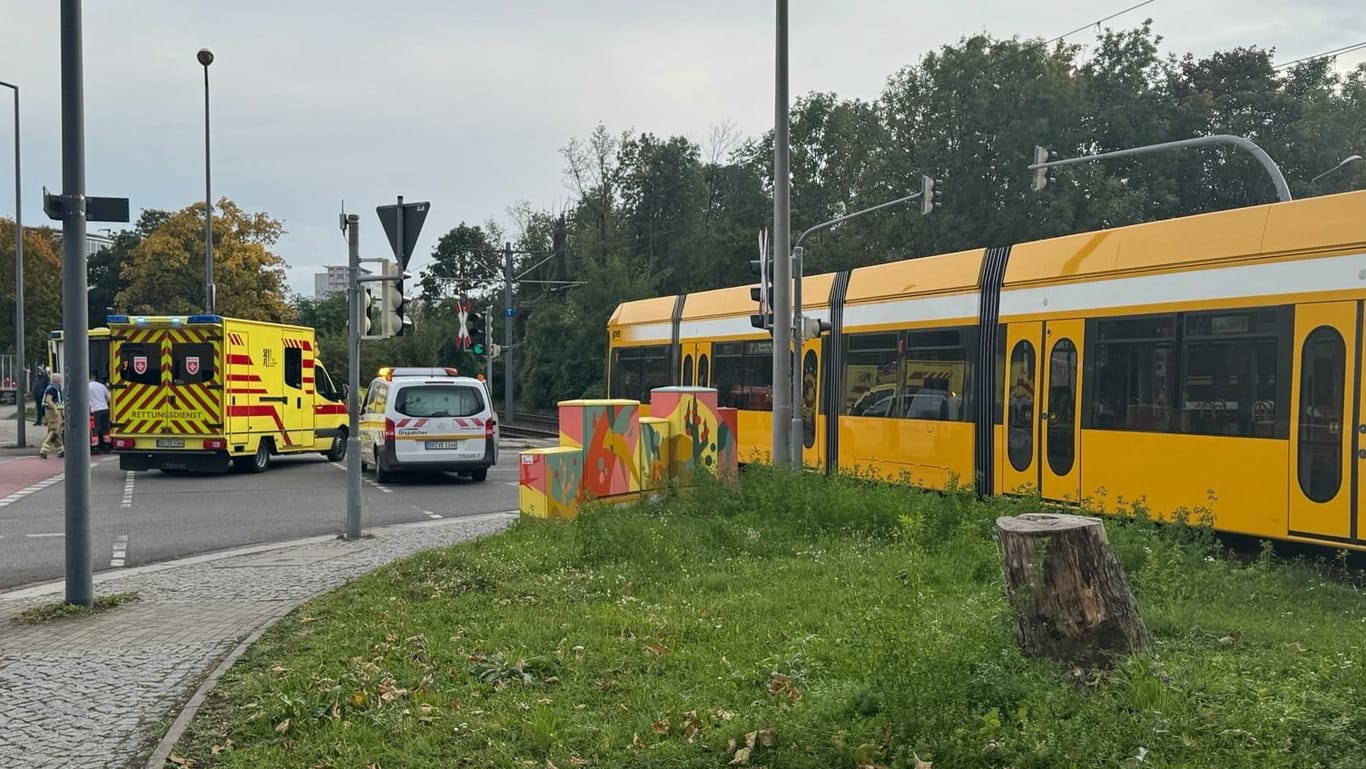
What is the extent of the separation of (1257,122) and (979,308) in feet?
115

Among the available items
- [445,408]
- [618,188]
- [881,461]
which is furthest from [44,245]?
[881,461]

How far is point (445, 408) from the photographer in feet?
58.6

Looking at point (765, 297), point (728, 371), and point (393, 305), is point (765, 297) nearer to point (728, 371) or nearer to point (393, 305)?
point (728, 371)

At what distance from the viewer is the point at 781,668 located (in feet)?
18.0

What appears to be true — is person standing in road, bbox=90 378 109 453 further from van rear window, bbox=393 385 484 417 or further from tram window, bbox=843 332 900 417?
tram window, bbox=843 332 900 417

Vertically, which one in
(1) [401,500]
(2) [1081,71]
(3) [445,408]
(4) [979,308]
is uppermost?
(2) [1081,71]

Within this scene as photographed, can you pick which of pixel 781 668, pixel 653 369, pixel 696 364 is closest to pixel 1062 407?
pixel 781 668

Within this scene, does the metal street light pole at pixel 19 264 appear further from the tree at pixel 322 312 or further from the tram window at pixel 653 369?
the tree at pixel 322 312

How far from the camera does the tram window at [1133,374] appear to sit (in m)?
10.5

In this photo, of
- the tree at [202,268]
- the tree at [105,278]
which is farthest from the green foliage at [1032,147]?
the tree at [105,278]

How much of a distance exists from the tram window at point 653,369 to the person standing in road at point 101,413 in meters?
11.8

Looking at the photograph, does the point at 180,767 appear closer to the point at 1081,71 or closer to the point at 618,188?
the point at 1081,71

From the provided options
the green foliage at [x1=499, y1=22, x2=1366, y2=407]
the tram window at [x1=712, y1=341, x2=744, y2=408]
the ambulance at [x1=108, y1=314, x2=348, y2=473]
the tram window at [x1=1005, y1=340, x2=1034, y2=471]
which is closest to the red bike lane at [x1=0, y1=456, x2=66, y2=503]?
the ambulance at [x1=108, y1=314, x2=348, y2=473]

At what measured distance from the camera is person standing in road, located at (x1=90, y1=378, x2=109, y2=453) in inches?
917
